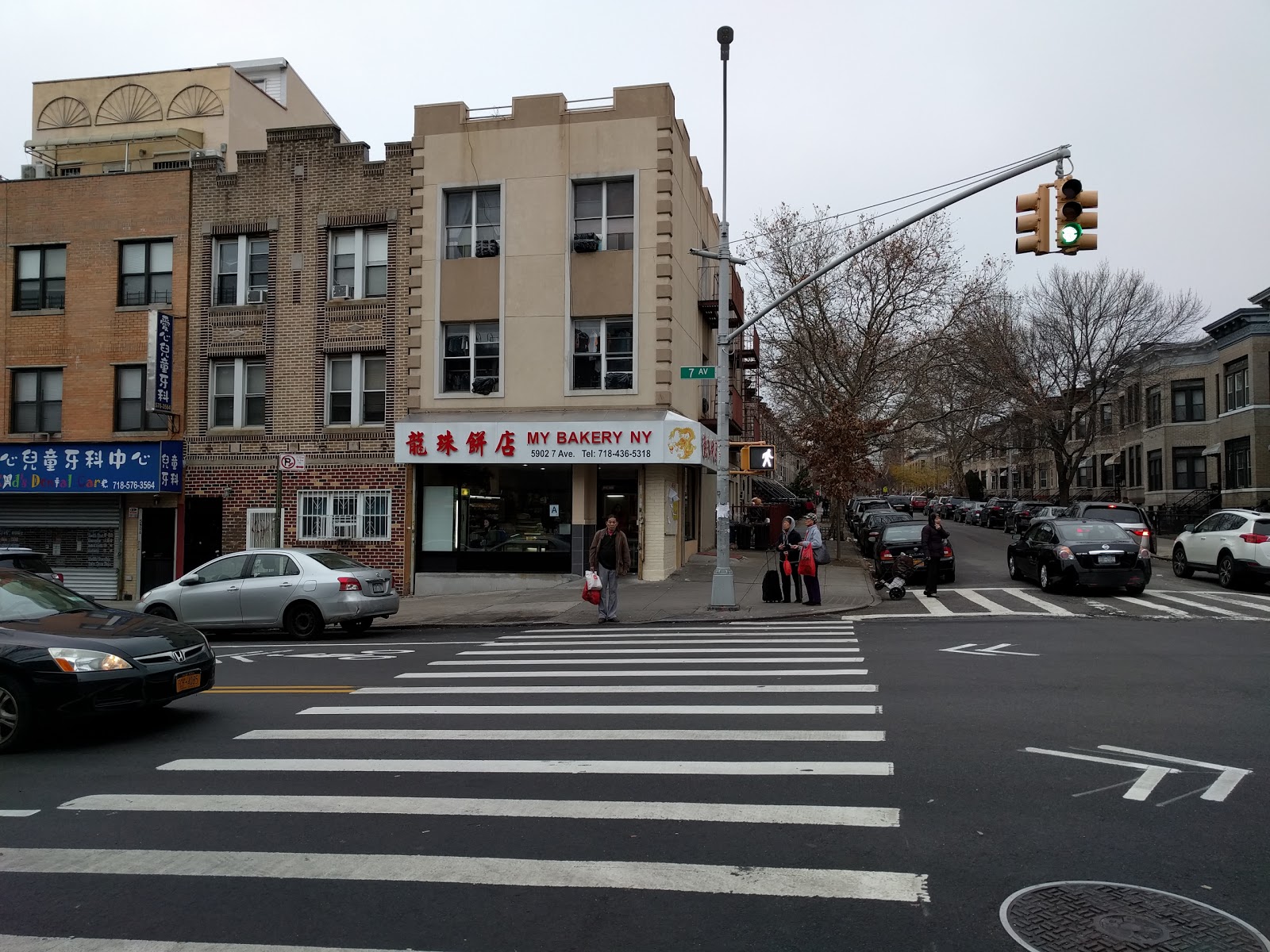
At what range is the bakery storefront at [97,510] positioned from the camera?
2427cm

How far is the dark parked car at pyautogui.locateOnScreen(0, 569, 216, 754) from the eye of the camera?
25.3ft

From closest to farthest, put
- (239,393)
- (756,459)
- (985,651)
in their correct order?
(985,651)
(756,459)
(239,393)

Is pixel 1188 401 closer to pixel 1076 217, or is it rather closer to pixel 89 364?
pixel 1076 217

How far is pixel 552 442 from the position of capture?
72.5 feet

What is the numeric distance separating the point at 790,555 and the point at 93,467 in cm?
1752

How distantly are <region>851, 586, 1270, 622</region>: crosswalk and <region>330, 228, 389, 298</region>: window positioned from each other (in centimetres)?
1416

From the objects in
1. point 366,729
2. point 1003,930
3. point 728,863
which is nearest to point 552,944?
point 728,863

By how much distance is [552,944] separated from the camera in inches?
161

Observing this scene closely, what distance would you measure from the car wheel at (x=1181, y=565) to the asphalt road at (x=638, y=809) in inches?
547

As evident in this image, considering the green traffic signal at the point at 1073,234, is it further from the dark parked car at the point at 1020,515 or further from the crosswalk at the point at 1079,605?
the dark parked car at the point at 1020,515

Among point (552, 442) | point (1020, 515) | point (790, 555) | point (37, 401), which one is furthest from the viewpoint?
point (1020, 515)

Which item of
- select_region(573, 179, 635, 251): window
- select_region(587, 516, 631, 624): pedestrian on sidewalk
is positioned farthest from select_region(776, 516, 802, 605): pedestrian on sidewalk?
select_region(573, 179, 635, 251): window

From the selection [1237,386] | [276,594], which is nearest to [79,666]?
[276,594]

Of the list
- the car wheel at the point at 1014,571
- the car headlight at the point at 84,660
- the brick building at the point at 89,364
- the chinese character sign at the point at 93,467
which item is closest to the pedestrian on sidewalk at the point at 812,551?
the car wheel at the point at 1014,571
